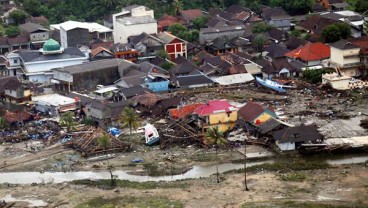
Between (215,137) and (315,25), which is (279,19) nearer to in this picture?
(315,25)

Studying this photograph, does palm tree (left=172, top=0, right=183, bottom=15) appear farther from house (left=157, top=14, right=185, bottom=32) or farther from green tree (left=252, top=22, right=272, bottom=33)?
green tree (left=252, top=22, right=272, bottom=33)

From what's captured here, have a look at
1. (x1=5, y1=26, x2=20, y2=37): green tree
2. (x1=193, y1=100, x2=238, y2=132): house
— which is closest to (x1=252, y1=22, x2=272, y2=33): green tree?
(x1=5, y1=26, x2=20, y2=37): green tree

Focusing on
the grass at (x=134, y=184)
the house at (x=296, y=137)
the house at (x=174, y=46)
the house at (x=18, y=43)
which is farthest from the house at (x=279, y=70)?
the house at (x=18, y=43)

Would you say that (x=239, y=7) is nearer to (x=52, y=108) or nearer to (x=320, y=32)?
(x=320, y=32)

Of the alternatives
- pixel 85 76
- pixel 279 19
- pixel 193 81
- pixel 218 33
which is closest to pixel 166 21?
pixel 218 33

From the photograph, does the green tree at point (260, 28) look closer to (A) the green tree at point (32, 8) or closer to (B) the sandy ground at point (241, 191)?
(A) the green tree at point (32, 8)

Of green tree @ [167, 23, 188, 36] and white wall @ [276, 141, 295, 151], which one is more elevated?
green tree @ [167, 23, 188, 36]
